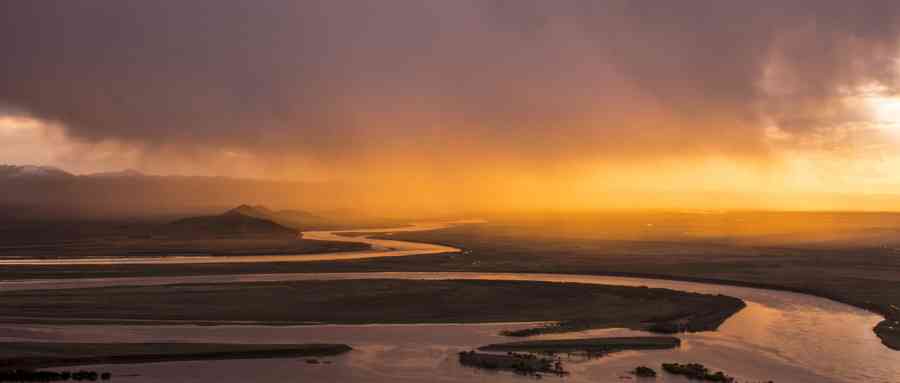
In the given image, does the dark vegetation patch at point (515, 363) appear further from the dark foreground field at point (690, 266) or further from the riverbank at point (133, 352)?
the dark foreground field at point (690, 266)

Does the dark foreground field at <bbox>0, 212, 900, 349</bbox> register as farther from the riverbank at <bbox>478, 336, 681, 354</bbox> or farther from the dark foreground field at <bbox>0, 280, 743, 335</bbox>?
the riverbank at <bbox>478, 336, 681, 354</bbox>

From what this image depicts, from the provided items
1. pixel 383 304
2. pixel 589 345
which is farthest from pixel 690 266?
pixel 589 345

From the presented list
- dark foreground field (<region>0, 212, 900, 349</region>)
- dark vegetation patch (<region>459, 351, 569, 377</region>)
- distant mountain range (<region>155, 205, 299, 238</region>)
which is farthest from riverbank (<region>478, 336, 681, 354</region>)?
distant mountain range (<region>155, 205, 299, 238</region>)

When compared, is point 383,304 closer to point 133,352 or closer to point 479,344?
point 479,344

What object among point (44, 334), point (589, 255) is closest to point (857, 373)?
point (44, 334)

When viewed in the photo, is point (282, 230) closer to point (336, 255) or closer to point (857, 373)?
point (336, 255)

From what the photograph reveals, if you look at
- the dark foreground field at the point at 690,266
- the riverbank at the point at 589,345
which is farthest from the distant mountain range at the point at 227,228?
the riverbank at the point at 589,345
